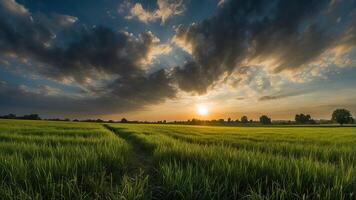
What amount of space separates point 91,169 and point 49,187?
1149mm

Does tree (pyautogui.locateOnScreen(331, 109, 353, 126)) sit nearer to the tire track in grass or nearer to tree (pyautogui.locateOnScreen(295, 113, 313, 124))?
tree (pyautogui.locateOnScreen(295, 113, 313, 124))

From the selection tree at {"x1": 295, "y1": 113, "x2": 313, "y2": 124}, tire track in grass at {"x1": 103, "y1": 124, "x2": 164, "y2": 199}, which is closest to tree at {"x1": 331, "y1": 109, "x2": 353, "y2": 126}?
tree at {"x1": 295, "y1": 113, "x2": 313, "y2": 124}

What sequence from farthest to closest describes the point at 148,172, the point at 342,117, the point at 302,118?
the point at 302,118, the point at 342,117, the point at 148,172

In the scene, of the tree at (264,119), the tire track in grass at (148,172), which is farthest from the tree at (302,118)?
the tire track in grass at (148,172)

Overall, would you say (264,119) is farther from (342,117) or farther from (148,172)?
(148,172)

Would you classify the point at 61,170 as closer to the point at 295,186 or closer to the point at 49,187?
the point at 49,187

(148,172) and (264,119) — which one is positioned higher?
(264,119)

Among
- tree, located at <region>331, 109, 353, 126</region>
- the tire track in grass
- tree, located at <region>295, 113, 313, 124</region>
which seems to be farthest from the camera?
tree, located at <region>295, 113, 313, 124</region>

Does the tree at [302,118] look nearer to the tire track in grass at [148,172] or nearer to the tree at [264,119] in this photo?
the tree at [264,119]

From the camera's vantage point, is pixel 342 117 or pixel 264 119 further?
pixel 264 119

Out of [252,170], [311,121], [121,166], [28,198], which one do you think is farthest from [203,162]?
[311,121]

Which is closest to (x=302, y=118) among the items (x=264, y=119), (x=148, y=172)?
(x=264, y=119)

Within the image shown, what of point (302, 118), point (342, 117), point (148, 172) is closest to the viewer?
point (148, 172)

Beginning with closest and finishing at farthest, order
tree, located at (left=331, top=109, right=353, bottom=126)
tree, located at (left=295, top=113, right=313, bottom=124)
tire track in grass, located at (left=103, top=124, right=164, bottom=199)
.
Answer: tire track in grass, located at (left=103, top=124, right=164, bottom=199) → tree, located at (left=331, top=109, right=353, bottom=126) → tree, located at (left=295, top=113, right=313, bottom=124)
